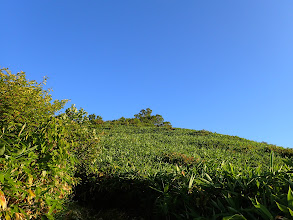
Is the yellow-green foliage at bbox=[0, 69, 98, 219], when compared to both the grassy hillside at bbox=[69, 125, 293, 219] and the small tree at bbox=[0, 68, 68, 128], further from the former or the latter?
the grassy hillside at bbox=[69, 125, 293, 219]

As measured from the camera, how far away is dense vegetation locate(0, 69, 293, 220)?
105 inches

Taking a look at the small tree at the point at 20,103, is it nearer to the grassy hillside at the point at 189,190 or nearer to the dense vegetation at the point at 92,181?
the dense vegetation at the point at 92,181

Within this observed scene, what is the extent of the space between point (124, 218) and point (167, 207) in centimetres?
153

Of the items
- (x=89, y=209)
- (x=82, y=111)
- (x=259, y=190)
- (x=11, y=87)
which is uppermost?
(x=82, y=111)

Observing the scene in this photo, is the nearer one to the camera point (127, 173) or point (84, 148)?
point (127, 173)

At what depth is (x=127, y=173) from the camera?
4.99 metres

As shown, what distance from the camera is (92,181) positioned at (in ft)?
17.3

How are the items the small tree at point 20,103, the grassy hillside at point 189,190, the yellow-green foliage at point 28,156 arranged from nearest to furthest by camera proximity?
the yellow-green foliage at point 28,156
the grassy hillside at point 189,190
the small tree at point 20,103

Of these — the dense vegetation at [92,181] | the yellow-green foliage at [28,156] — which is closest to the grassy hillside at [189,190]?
the dense vegetation at [92,181]

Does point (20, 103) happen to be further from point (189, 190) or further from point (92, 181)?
point (189, 190)

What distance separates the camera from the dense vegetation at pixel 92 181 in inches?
105

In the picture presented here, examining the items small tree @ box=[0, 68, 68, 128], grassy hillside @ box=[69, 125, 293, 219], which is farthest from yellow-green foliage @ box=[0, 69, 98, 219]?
grassy hillside @ box=[69, 125, 293, 219]

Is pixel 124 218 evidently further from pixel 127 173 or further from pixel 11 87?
pixel 11 87

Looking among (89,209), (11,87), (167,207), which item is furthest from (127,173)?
(11,87)
